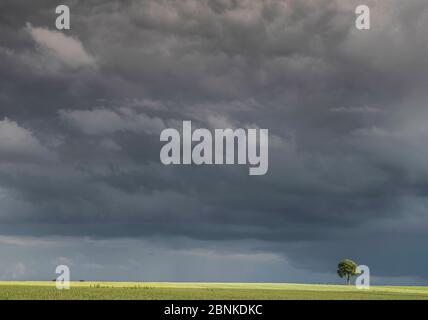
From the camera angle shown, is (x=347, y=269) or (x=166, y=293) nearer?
(x=166, y=293)

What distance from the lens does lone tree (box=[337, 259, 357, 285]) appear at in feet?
643

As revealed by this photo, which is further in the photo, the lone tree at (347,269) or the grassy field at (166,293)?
the lone tree at (347,269)

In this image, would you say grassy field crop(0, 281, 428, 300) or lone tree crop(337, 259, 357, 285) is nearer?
grassy field crop(0, 281, 428, 300)

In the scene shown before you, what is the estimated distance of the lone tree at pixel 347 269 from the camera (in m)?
196

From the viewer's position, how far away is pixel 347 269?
19600cm
